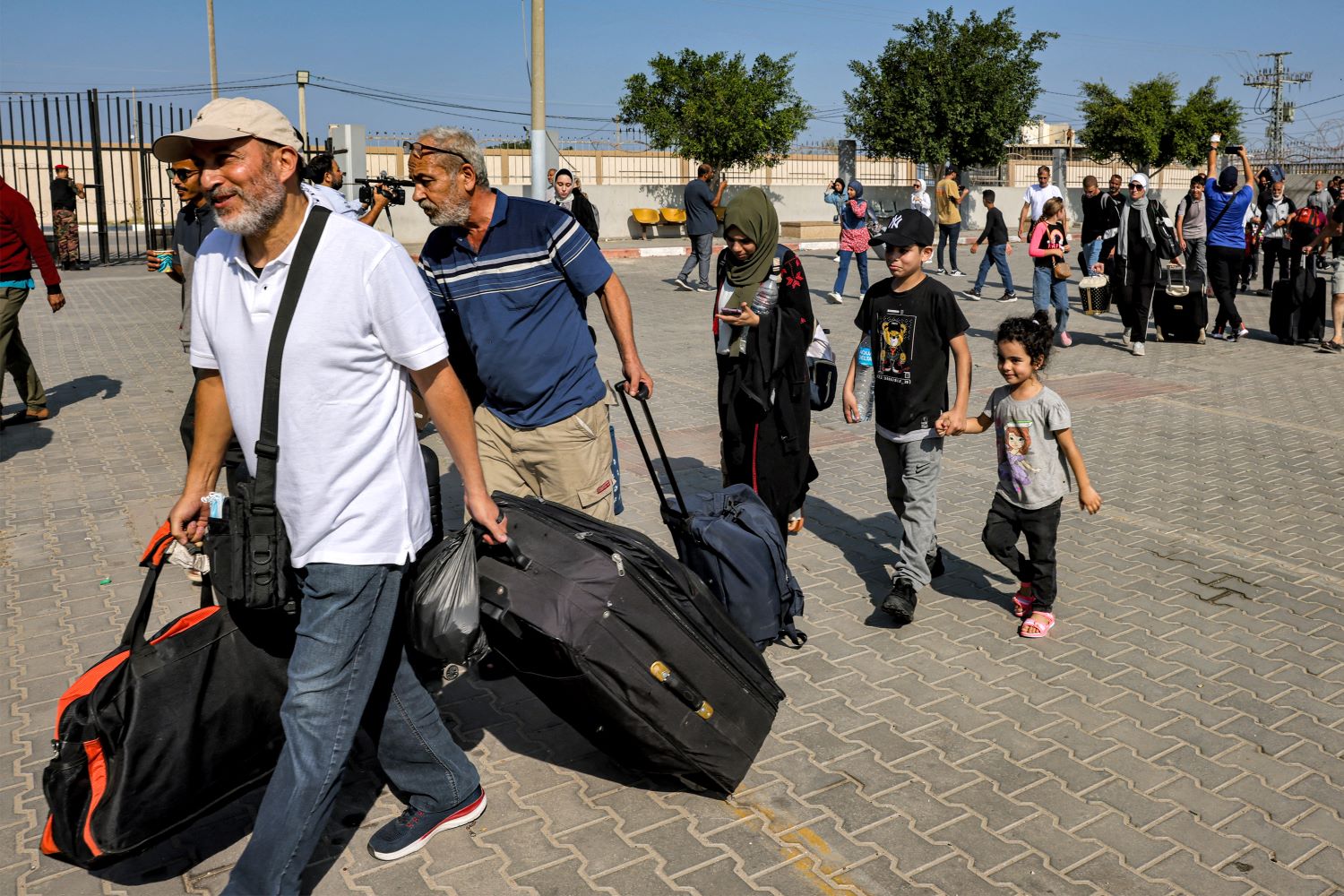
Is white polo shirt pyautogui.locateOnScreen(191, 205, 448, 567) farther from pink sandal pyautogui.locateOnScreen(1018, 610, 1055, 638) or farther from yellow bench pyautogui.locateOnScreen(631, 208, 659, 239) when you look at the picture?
yellow bench pyautogui.locateOnScreen(631, 208, 659, 239)

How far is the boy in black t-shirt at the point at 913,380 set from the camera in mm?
5133

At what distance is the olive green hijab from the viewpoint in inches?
208

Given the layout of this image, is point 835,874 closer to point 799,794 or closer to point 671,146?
point 799,794

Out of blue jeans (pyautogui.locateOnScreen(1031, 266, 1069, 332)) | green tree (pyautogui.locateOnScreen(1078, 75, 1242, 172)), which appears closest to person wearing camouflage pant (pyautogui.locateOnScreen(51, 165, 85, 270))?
blue jeans (pyautogui.locateOnScreen(1031, 266, 1069, 332))

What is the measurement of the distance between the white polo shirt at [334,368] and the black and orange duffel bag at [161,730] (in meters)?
0.49

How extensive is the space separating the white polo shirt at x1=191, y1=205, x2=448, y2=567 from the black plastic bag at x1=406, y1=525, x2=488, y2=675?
19cm

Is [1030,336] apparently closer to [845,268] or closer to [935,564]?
[935,564]

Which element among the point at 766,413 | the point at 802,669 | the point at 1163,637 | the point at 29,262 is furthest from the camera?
the point at 29,262

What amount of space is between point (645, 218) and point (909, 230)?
25.3m

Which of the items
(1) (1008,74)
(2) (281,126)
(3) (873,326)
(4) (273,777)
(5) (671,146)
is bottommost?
(4) (273,777)

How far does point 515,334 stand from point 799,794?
5.88 ft

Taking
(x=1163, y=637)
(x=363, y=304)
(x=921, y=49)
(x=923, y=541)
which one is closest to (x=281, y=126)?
(x=363, y=304)

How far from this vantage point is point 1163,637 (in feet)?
16.6

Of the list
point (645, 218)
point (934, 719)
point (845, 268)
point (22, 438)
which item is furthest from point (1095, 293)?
point (645, 218)
